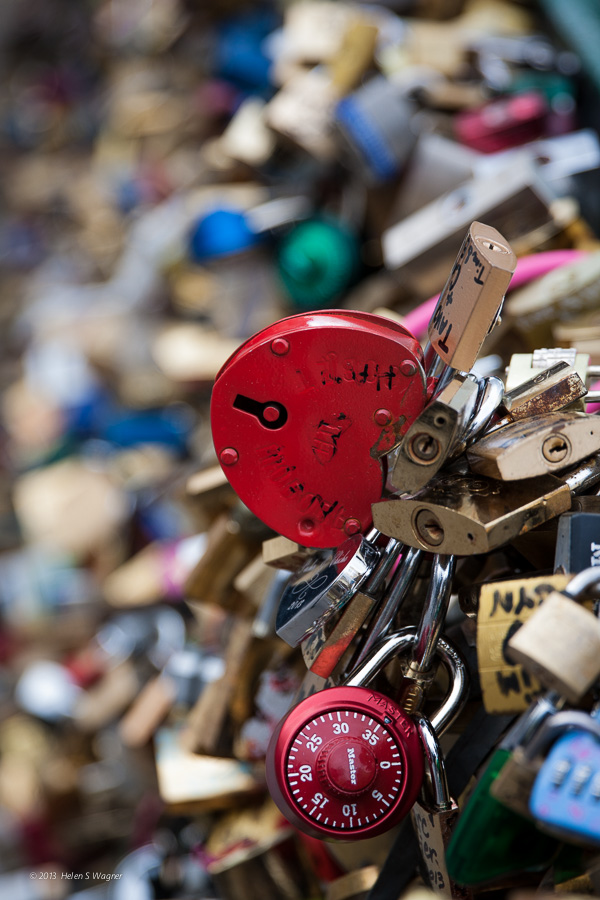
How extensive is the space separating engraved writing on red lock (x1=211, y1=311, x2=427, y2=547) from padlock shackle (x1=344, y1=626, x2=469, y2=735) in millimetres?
88

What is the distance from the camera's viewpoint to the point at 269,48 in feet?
6.53

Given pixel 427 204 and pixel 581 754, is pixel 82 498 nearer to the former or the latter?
pixel 427 204

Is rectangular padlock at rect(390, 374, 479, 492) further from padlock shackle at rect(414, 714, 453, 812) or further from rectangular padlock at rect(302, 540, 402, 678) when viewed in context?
padlock shackle at rect(414, 714, 453, 812)

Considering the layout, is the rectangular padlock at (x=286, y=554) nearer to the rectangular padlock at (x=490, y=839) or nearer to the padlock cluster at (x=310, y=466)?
the padlock cluster at (x=310, y=466)

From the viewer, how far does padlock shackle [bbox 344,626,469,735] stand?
56cm

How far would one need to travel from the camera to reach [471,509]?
0.52m

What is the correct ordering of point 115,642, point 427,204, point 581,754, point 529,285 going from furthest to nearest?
1. point 115,642
2. point 427,204
3. point 529,285
4. point 581,754

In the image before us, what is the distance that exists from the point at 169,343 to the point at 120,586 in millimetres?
539

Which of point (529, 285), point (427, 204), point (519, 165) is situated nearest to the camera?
point (529, 285)

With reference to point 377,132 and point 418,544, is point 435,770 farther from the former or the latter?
point 377,132

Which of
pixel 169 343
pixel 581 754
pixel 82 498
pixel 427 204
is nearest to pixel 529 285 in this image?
pixel 427 204

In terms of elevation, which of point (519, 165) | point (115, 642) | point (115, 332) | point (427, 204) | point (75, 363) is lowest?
point (115, 642)

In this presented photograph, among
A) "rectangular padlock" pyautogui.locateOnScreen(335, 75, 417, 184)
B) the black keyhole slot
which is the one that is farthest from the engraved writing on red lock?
"rectangular padlock" pyautogui.locateOnScreen(335, 75, 417, 184)

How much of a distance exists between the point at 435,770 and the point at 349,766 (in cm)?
6
